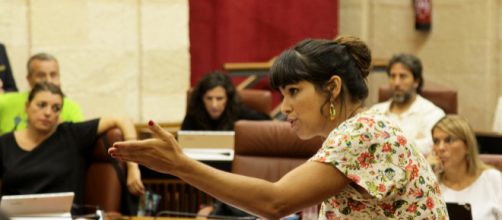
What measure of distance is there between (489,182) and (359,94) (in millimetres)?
1944

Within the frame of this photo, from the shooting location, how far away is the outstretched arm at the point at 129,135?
406 centimetres

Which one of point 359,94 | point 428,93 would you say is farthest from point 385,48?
point 359,94

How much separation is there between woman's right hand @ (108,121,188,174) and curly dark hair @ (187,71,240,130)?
378 centimetres

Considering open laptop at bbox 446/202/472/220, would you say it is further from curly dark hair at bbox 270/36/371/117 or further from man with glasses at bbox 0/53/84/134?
man with glasses at bbox 0/53/84/134

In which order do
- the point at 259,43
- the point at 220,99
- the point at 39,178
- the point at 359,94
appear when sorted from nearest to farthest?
the point at 359,94 → the point at 39,178 → the point at 220,99 → the point at 259,43

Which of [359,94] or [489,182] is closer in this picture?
[359,94]

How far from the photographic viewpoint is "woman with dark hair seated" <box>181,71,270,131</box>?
A: 17.7 feet

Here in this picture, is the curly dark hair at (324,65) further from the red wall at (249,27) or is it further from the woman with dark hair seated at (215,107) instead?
the red wall at (249,27)

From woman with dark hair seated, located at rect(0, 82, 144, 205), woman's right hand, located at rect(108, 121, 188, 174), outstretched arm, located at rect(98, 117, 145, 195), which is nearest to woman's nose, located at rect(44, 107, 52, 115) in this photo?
woman with dark hair seated, located at rect(0, 82, 144, 205)

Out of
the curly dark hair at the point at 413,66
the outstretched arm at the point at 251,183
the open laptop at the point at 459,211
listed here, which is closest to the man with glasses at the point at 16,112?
the curly dark hair at the point at 413,66

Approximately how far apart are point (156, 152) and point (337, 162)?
37cm

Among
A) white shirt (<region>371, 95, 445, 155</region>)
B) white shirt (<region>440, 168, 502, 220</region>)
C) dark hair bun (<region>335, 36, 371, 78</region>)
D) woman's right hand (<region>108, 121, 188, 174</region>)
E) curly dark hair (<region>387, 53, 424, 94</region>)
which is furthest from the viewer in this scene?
curly dark hair (<region>387, 53, 424, 94</region>)

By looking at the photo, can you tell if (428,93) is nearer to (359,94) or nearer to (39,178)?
(39,178)

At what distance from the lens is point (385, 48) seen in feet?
25.5
